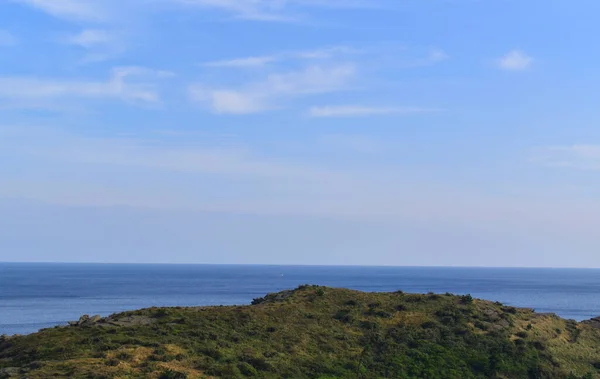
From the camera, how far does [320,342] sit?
54969 millimetres

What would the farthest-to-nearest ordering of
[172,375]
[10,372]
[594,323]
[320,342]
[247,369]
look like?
1. [594,323]
2. [320,342]
3. [247,369]
4. [172,375]
5. [10,372]

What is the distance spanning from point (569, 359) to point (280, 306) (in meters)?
29.2

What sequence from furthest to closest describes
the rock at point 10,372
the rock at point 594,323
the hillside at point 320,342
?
the rock at point 594,323 < the hillside at point 320,342 < the rock at point 10,372

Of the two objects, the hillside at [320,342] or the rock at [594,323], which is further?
the rock at [594,323]

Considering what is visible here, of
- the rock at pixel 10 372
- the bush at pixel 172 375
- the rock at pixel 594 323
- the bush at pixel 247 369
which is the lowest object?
the bush at pixel 247 369

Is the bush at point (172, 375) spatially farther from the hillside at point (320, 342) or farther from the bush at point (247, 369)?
the bush at point (247, 369)

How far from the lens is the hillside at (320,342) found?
44.3 metres

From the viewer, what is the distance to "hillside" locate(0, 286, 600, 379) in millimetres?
44312

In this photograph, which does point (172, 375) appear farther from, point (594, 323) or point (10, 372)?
point (594, 323)

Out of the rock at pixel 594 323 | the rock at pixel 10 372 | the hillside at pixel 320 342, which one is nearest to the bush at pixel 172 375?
the hillside at pixel 320 342

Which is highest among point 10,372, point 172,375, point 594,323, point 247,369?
point 594,323

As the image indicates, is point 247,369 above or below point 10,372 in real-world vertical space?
below

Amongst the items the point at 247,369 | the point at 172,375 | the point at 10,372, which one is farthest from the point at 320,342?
the point at 10,372

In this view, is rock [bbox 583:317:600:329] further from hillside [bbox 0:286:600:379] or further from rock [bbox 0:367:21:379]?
rock [bbox 0:367:21:379]
